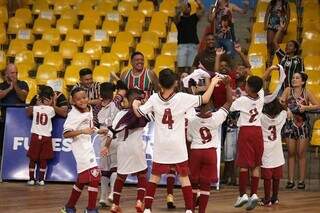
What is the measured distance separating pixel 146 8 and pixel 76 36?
1.77 metres

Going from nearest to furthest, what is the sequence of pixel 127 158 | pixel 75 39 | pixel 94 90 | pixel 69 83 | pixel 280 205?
pixel 127 158 < pixel 280 205 < pixel 94 90 < pixel 69 83 < pixel 75 39

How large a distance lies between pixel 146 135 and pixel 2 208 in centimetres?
326

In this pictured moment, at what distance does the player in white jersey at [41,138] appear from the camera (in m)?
12.3

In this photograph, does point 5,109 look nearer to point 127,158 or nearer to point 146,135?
point 146,135

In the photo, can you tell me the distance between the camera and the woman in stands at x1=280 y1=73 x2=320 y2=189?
12.0 metres

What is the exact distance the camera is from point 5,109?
13.0 metres

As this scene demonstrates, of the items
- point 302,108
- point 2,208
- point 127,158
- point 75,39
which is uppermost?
point 75,39

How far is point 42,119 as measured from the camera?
12.3 m

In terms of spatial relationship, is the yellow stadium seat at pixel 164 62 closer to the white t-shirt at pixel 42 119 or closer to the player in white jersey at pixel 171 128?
the white t-shirt at pixel 42 119

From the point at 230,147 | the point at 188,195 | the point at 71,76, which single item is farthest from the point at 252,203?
the point at 71,76

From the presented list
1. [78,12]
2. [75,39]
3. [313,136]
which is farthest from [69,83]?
[313,136]

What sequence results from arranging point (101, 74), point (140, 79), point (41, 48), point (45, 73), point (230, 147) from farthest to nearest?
1. point (41, 48)
2. point (45, 73)
3. point (101, 74)
4. point (230, 147)
5. point (140, 79)

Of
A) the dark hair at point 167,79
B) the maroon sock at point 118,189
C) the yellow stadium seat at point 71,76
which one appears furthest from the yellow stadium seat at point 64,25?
the dark hair at point 167,79

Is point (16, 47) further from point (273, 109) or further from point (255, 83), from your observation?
point (255, 83)
